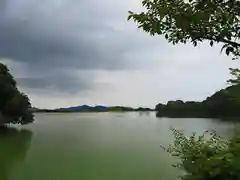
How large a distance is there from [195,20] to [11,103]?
3118 cm

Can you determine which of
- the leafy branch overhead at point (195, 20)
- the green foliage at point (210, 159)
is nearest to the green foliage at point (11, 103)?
the green foliage at point (210, 159)

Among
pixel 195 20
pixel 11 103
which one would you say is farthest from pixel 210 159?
pixel 11 103

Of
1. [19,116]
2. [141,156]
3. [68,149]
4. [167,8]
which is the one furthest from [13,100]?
[167,8]

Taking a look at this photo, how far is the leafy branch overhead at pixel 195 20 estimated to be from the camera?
1604 millimetres

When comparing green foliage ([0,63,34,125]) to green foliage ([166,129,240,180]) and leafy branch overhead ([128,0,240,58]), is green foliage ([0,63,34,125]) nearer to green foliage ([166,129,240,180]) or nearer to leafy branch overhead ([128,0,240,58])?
green foliage ([166,129,240,180])

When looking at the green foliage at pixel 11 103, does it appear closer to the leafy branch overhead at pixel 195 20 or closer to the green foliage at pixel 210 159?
the green foliage at pixel 210 159

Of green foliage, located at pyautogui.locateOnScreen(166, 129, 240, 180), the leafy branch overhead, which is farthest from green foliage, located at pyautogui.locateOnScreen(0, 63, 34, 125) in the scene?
the leafy branch overhead

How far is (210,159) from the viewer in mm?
2820

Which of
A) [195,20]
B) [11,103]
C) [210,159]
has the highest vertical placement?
[11,103]

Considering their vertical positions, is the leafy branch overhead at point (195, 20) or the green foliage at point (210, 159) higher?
the leafy branch overhead at point (195, 20)

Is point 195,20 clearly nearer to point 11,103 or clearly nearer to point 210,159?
point 210,159

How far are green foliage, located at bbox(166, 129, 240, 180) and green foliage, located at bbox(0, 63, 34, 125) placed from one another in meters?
27.4

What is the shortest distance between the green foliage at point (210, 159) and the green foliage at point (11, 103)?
27.4 m

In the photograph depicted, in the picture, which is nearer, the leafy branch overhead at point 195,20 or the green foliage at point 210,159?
the leafy branch overhead at point 195,20
